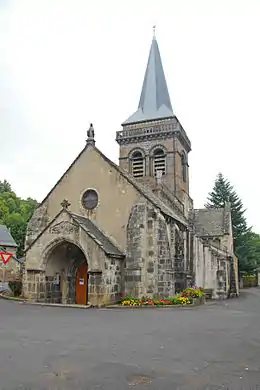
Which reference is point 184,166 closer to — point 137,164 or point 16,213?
point 137,164

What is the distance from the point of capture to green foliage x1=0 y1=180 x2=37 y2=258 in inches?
2165

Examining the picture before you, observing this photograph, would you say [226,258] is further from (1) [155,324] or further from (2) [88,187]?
(1) [155,324]

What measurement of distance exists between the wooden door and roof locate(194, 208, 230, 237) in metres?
16.7

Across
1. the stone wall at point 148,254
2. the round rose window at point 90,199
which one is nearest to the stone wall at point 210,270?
the stone wall at point 148,254

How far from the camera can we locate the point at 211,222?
36438 mm

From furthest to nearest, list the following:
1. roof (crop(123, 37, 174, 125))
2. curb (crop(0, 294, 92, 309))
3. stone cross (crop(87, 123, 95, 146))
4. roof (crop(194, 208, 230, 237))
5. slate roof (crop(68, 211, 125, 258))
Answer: roof (crop(123, 37, 174, 125)) < roof (crop(194, 208, 230, 237)) < stone cross (crop(87, 123, 95, 146)) < slate roof (crop(68, 211, 125, 258)) < curb (crop(0, 294, 92, 309))

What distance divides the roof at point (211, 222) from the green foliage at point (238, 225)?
584cm

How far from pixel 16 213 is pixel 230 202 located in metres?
42.4

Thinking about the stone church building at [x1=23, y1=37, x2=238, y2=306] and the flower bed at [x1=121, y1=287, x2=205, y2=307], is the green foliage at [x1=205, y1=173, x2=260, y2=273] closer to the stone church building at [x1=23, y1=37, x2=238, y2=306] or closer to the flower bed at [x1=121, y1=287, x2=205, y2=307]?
the stone church building at [x1=23, y1=37, x2=238, y2=306]

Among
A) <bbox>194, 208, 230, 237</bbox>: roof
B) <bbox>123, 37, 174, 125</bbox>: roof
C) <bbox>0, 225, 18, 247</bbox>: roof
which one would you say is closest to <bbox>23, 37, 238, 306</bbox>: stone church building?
<bbox>194, 208, 230, 237</bbox>: roof

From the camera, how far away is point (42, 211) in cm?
2212

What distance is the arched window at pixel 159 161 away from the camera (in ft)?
116

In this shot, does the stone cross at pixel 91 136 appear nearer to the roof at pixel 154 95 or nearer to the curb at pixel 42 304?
the curb at pixel 42 304

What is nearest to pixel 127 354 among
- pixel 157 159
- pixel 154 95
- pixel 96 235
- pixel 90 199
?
pixel 96 235
